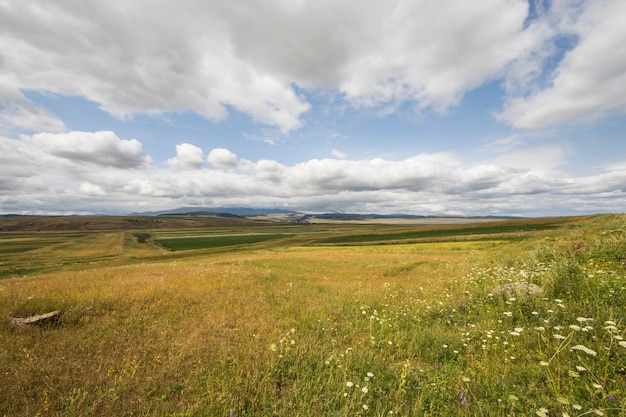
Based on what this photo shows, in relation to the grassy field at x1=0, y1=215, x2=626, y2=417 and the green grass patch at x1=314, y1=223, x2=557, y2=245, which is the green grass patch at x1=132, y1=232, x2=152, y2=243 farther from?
the grassy field at x1=0, y1=215, x2=626, y2=417

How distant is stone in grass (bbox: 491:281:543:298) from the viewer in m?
8.09

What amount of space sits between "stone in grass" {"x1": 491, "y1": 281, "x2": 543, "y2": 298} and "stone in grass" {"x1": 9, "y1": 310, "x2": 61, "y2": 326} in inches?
578

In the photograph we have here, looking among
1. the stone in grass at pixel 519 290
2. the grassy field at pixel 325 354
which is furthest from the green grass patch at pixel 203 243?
the stone in grass at pixel 519 290

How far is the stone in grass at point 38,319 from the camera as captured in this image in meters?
7.83

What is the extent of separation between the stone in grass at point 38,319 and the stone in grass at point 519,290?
578 inches

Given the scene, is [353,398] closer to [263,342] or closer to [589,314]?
[263,342]

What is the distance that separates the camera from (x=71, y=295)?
10.6 m

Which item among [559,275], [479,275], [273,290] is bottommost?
[273,290]

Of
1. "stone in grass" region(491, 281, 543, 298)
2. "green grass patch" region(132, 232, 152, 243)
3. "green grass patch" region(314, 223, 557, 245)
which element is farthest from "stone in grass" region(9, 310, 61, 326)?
"green grass patch" region(132, 232, 152, 243)

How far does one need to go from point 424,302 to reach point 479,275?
4.88 meters

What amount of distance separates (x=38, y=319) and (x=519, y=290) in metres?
15.2

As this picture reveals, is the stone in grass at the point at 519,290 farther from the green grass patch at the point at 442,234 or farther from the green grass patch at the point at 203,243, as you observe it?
the green grass patch at the point at 203,243

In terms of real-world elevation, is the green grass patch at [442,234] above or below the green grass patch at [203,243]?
above

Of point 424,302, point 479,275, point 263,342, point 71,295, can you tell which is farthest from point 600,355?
point 71,295
